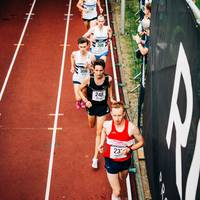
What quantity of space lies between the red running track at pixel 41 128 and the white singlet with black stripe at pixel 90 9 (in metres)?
1.63

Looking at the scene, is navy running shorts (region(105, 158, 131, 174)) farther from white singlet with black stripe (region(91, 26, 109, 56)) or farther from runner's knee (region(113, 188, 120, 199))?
white singlet with black stripe (region(91, 26, 109, 56))

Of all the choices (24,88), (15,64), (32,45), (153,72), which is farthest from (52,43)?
(153,72)

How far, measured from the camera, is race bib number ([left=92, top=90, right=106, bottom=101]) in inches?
287

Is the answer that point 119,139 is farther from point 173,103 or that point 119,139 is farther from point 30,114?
point 30,114

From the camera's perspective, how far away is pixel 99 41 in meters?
10.1

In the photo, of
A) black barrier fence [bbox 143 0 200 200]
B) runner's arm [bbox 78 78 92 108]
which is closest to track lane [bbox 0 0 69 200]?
runner's arm [bbox 78 78 92 108]

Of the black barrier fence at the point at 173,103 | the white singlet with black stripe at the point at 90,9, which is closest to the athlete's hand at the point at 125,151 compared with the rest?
the black barrier fence at the point at 173,103

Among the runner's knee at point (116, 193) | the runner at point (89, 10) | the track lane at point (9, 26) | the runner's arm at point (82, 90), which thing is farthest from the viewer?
the track lane at point (9, 26)

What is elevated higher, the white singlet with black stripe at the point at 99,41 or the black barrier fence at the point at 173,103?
the black barrier fence at the point at 173,103

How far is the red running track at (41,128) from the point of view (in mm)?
7516

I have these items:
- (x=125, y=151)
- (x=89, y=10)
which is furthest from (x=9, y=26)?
(x=125, y=151)

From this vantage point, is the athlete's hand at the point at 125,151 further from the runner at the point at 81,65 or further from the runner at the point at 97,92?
the runner at the point at 81,65

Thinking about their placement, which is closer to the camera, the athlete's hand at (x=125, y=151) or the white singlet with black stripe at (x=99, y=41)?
the athlete's hand at (x=125, y=151)

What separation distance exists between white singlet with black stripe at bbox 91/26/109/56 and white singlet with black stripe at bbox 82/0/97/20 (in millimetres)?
2152
